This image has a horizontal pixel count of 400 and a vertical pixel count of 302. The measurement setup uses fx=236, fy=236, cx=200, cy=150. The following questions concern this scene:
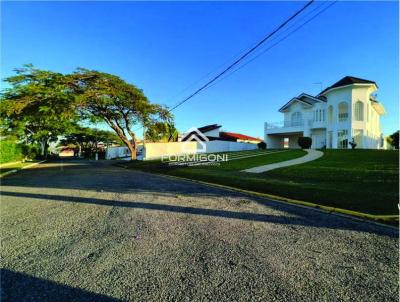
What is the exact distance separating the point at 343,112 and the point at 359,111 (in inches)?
69.0

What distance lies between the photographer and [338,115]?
2727 cm

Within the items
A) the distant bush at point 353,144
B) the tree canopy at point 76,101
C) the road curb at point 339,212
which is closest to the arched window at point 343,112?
the distant bush at point 353,144

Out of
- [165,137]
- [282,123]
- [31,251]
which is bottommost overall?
[31,251]

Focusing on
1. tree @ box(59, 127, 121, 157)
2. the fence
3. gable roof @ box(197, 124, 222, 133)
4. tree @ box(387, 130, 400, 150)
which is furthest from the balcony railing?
tree @ box(59, 127, 121, 157)

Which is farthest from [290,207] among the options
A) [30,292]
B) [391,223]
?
[30,292]

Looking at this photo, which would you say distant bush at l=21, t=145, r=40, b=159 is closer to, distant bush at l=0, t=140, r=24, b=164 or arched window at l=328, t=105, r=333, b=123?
distant bush at l=0, t=140, r=24, b=164

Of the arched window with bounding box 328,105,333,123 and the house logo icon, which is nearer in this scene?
the arched window with bounding box 328,105,333,123

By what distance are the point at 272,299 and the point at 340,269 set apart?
112 centimetres

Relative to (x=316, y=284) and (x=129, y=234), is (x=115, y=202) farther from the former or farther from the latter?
(x=316, y=284)

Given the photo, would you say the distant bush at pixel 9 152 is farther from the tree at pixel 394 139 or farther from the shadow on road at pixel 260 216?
the tree at pixel 394 139

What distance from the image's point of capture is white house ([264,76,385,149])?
25.6m

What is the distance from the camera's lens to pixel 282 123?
33.7m

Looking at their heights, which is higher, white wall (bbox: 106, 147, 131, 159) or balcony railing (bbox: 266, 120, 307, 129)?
balcony railing (bbox: 266, 120, 307, 129)

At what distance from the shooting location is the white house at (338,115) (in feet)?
84.1
